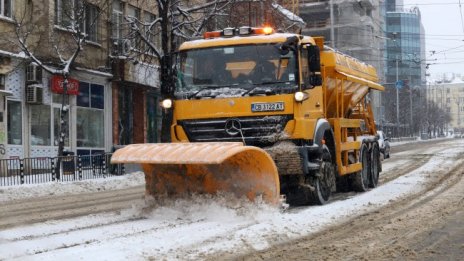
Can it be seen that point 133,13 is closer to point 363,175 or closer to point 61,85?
point 61,85

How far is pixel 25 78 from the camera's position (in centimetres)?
2331

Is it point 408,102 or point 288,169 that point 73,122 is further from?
point 408,102

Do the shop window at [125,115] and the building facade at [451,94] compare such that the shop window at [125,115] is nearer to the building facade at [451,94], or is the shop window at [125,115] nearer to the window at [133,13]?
the window at [133,13]

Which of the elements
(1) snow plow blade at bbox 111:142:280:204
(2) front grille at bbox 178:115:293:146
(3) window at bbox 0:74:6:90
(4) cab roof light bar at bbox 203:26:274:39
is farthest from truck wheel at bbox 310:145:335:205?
(3) window at bbox 0:74:6:90

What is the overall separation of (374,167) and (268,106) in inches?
234

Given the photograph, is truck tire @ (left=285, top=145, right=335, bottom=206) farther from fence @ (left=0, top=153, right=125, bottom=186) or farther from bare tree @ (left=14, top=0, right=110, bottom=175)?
bare tree @ (left=14, top=0, right=110, bottom=175)

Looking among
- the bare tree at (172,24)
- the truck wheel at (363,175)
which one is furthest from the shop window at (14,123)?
the truck wheel at (363,175)

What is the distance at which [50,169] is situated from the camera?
67.7 feet

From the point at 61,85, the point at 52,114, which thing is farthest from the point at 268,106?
the point at 52,114

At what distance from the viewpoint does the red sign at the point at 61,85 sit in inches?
960

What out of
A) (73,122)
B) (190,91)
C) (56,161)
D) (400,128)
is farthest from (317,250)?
(400,128)

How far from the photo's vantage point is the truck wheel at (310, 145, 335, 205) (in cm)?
1067

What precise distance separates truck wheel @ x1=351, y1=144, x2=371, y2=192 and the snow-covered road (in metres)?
1.66

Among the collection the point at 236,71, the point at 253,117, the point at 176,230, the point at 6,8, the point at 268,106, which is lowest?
the point at 176,230
